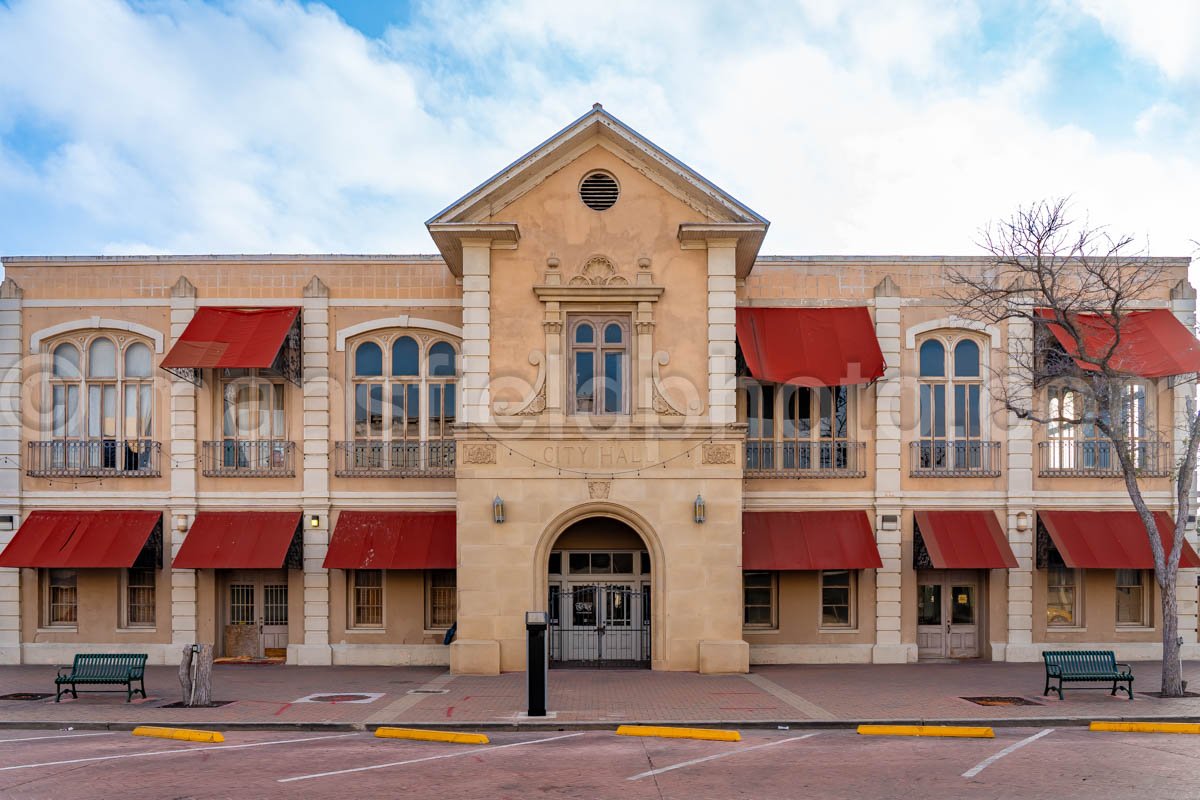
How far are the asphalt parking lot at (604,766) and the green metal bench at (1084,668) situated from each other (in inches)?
96.3

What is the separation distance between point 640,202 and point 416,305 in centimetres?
566

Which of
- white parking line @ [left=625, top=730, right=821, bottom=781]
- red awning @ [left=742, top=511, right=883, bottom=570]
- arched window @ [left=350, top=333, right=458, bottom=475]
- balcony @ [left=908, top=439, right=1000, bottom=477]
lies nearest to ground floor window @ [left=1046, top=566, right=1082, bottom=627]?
balcony @ [left=908, top=439, right=1000, bottom=477]

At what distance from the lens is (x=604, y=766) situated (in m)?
12.5

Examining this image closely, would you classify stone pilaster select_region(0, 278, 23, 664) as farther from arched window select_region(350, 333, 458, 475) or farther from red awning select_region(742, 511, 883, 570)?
red awning select_region(742, 511, 883, 570)

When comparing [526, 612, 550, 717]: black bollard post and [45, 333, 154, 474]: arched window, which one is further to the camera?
[45, 333, 154, 474]: arched window

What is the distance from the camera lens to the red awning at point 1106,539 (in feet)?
71.8

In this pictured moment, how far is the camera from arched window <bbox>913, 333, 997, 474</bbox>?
23031 mm

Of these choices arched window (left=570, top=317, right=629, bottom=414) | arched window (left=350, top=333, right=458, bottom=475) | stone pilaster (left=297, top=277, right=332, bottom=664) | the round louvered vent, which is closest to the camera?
arched window (left=570, top=317, right=629, bottom=414)

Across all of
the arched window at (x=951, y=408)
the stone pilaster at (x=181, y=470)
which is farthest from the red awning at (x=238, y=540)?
the arched window at (x=951, y=408)

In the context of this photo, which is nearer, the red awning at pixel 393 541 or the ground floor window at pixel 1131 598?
the red awning at pixel 393 541

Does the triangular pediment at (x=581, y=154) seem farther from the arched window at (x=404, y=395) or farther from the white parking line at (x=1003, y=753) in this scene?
the white parking line at (x=1003, y=753)

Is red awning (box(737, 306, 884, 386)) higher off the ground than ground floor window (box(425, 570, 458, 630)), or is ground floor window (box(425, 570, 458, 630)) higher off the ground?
red awning (box(737, 306, 884, 386))

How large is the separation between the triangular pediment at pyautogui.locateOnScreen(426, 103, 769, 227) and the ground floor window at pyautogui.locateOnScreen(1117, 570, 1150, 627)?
458 inches

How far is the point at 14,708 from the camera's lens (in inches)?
658
